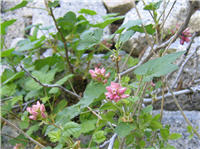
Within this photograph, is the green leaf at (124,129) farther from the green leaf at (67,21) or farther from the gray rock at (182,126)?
the green leaf at (67,21)

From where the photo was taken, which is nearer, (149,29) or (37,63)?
(149,29)

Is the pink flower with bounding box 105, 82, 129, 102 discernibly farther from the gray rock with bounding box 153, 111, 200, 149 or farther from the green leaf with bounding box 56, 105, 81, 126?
the gray rock with bounding box 153, 111, 200, 149

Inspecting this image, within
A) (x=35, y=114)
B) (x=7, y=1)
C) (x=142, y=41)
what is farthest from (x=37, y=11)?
(x=35, y=114)

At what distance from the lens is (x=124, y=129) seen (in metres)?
0.56

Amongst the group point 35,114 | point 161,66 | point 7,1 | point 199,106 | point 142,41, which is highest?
point 7,1

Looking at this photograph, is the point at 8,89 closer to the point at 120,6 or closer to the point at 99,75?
the point at 99,75

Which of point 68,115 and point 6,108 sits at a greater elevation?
point 68,115

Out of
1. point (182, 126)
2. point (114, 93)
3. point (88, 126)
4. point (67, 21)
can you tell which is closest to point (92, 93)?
point (114, 93)

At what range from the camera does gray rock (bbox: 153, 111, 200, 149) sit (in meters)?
0.87

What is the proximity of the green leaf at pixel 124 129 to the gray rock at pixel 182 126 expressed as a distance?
1.46ft

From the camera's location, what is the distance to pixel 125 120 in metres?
0.60

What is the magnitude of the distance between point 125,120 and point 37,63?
105 cm

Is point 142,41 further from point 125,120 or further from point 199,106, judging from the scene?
point 125,120

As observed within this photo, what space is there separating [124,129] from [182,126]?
0.54 meters
